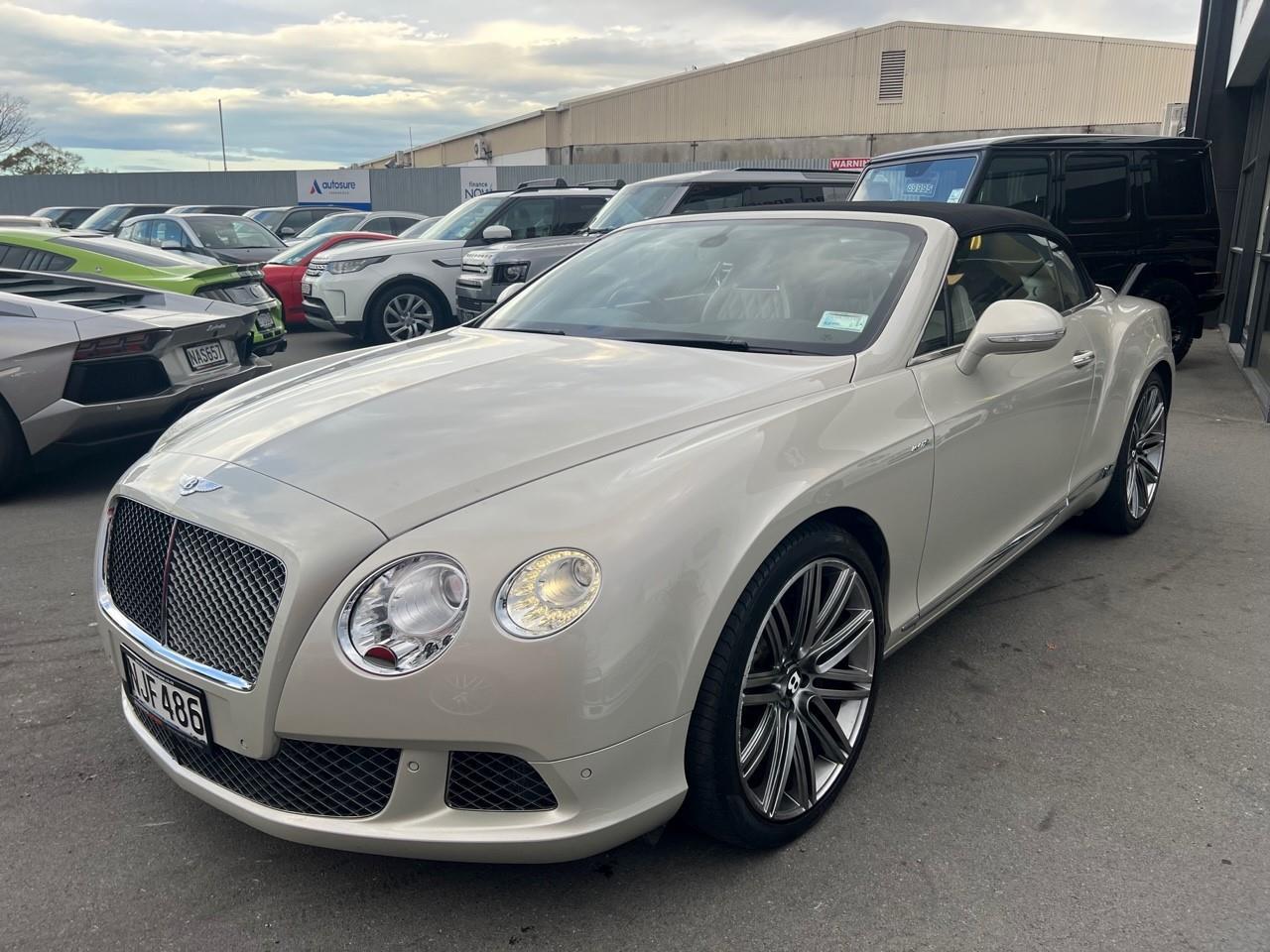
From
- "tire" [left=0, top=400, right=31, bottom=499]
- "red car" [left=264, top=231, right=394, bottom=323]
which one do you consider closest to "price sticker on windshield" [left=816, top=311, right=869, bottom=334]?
"tire" [left=0, top=400, right=31, bottom=499]

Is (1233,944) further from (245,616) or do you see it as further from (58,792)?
(58,792)

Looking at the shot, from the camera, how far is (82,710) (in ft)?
10.2

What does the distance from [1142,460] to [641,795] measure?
3806mm

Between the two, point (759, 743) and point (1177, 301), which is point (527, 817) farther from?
point (1177, 301)

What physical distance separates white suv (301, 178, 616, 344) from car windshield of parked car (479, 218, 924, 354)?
22.5 feet

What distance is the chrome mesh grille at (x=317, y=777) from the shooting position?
2.00 meters

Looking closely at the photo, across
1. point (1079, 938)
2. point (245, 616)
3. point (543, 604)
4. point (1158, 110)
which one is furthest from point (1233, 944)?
point (1158, 110)

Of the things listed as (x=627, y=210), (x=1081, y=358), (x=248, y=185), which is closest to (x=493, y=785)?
(x=1081, y=358)

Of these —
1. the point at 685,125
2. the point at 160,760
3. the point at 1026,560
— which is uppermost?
the point at 685,125

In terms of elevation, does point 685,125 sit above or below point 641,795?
above

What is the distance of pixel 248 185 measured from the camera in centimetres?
3309

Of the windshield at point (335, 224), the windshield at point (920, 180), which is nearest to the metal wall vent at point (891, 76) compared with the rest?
the windshield at point (335, 224)

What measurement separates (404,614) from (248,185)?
35.0 metres

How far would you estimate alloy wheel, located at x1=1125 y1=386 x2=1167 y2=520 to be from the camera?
15.3 feet
